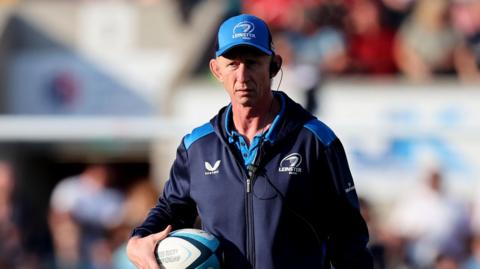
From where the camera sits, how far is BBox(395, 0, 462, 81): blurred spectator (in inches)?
493

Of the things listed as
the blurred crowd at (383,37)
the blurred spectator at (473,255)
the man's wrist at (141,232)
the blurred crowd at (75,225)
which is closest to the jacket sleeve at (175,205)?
the man's wrist at (141,232)

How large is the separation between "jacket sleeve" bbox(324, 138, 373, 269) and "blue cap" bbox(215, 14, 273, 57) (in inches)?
18.1

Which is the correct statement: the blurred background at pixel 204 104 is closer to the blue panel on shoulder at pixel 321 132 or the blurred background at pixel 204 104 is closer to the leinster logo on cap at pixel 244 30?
the blue panel on shoulder at pixel 321 132

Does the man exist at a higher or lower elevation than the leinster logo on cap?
lower

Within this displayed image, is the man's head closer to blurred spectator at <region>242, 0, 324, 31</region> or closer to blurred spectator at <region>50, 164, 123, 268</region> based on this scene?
blurred spectator at <region>50, 164, 123, 268</region>

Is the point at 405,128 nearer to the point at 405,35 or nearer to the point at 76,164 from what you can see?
the point at 405,35

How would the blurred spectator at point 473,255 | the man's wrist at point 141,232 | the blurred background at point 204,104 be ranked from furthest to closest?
the blurred background at point 204,104
the blurred spectator at point 473,255
the man's wrist at point 141,232

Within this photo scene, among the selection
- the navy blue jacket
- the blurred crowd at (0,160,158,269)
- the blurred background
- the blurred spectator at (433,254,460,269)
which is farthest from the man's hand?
the blurred crowd at (0,160,158,269)

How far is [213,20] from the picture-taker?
1375 centimetres

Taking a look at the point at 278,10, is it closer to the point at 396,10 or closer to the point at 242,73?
the point at 396,10

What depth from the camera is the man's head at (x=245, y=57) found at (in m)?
4.59

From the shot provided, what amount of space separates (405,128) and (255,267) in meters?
6.94

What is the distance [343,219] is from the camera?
15.5ft

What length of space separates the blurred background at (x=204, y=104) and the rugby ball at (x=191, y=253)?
593cm
